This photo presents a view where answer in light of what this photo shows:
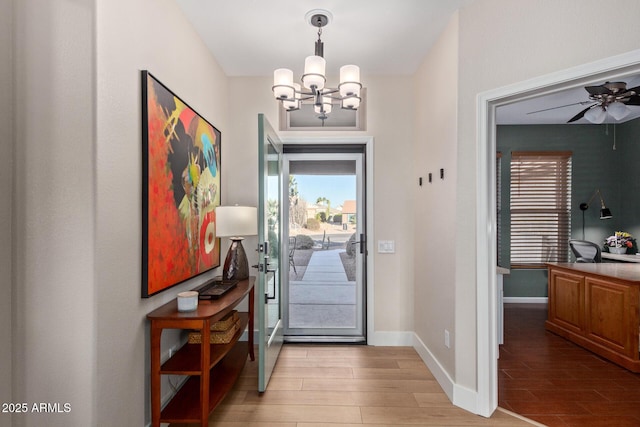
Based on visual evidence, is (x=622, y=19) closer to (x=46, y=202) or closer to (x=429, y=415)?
(x=429, y=415)

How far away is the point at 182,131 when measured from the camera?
91.9 inches

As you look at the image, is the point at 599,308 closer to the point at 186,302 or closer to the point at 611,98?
the point at 611,98

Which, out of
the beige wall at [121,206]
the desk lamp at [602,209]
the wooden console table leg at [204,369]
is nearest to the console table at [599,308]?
the desk lamp at [602,209]

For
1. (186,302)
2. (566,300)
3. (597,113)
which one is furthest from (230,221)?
(597,113)

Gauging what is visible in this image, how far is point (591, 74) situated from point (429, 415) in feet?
7.71

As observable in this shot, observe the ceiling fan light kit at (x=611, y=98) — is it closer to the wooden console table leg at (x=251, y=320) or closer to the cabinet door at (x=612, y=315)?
the cabinet door at (x=612, y=315)

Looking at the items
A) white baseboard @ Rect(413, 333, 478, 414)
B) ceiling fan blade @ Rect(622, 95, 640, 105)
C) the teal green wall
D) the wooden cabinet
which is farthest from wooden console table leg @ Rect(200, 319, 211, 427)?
the teal green wall

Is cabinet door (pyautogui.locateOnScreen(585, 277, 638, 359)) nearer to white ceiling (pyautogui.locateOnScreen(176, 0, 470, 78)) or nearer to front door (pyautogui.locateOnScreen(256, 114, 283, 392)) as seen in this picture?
white ceiling (pyautogui.locateOnScreen(176, 0, 470, 78))

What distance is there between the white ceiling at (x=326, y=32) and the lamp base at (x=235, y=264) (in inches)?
69.5

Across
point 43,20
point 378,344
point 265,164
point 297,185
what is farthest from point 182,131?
point 378,344

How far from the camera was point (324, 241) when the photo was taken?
12.5 feet

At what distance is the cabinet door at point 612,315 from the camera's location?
2.98m

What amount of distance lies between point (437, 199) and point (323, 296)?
174 centimetres

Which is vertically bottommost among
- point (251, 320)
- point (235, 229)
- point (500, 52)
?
point (251, 320)
